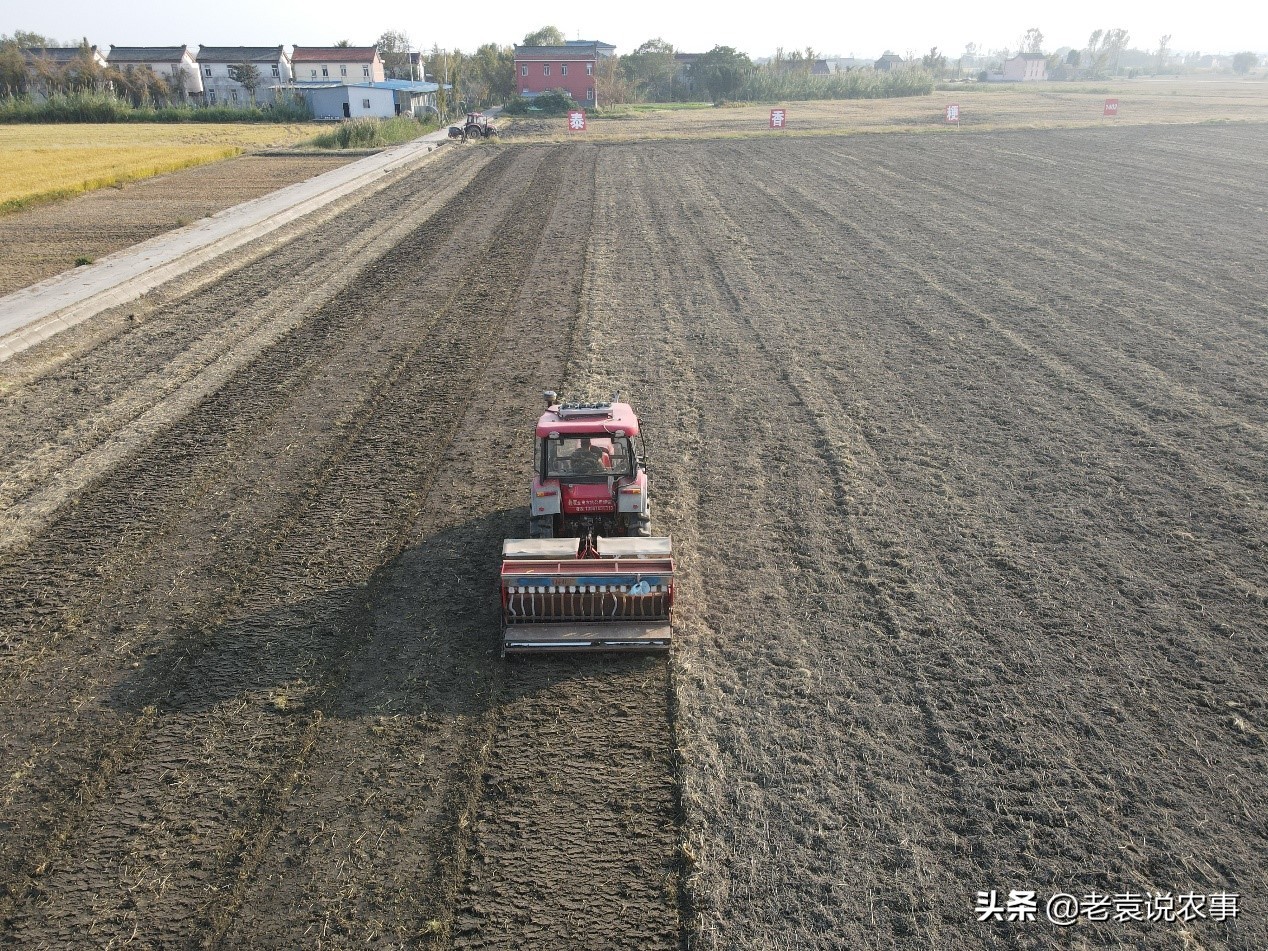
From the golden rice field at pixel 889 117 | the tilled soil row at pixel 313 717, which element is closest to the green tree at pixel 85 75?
the golden rice field at pixel 889 117

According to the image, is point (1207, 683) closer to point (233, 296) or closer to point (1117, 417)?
point (1117, 417)

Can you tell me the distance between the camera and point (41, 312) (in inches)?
803

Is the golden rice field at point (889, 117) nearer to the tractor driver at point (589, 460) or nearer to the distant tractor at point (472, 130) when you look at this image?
the distant tractor at point (472, 130)

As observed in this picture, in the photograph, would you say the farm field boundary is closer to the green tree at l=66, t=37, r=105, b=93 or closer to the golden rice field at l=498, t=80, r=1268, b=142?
the golden rice field at l=498, t=80, r=1268, b=142

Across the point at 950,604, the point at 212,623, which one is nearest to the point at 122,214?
the point at 212,623

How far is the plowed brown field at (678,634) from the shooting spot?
6.68 metres

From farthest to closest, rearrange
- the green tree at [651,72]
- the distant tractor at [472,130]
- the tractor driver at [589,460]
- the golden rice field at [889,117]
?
the green tree at [651,72], the golden rice field at [889,117], the distant tractor at [472,130], the tractor driver at [589,460]

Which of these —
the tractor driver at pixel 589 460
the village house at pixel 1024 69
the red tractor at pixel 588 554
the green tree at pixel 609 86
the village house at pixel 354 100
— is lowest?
the red tractor at pixel 588 554

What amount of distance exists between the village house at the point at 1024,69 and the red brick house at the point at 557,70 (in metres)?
124

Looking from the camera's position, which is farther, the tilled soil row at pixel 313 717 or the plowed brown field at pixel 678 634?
the plowed brown field at pixel 678 634

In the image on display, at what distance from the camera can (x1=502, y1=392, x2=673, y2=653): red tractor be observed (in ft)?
29.3

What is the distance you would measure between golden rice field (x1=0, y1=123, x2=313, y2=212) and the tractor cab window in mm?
33009

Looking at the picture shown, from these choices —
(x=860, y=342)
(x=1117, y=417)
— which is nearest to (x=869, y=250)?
(x=860, y=342)

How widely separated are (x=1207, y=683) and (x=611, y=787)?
5620 millimetres
